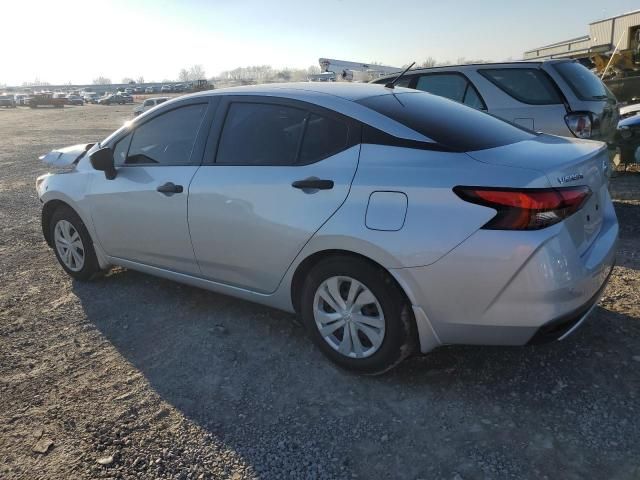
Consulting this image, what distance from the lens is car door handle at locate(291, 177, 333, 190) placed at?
2.97 metres

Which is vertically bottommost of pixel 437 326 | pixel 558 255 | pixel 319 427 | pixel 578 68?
pixel 319 427

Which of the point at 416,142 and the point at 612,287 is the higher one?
the point at 416,142

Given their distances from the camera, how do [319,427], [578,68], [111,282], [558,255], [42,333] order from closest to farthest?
[558,255], [319,427], [42,333], [111,282], [578,68]

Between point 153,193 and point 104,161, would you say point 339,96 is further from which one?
point 104,161

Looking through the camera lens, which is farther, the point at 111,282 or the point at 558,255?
the point at 111,282

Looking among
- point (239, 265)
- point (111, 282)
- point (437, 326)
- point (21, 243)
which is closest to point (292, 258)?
point (239, 265)

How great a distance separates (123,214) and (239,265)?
1.23m

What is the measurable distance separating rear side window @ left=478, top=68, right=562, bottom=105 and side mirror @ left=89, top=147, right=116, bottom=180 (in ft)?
14.0

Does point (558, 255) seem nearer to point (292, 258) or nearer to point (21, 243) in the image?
point (292, 258)

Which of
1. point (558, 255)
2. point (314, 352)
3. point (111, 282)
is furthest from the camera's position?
point (111, 282)

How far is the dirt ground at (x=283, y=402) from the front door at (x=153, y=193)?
20.2 inches

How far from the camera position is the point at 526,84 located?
5.95m

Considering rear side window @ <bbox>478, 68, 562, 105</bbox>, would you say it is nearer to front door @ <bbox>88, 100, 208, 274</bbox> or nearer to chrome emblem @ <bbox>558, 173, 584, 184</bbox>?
chrome emblem @ <bbox>558, 173, 584, 184</bbox>

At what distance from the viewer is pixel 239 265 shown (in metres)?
3.48
